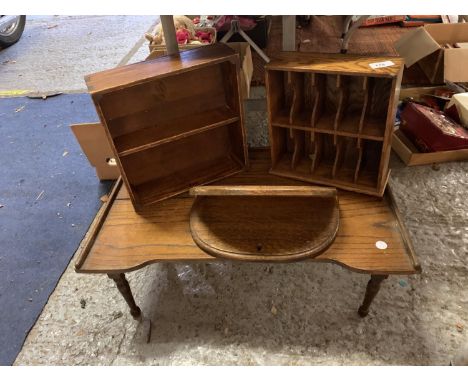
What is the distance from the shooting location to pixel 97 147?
2.00 meters

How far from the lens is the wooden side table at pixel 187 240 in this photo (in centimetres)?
114

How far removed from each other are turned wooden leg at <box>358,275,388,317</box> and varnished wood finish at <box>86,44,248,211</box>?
2.03 ft

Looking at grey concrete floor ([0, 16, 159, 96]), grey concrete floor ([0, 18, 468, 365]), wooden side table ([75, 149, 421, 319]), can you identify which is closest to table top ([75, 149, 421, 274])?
wooden side table ([75, 149, 421, 319])

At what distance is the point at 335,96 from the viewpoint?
A: 135 centimetres

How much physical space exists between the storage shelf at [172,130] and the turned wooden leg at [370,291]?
71 centimetres

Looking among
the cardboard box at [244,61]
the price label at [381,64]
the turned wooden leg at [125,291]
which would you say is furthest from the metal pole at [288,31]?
the turned wooden leg at [125,291]

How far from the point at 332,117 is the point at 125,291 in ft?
3.12

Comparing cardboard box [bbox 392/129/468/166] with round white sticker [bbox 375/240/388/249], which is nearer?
round white sticker [bbox 375/240/388/249]

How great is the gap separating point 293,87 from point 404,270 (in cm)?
67

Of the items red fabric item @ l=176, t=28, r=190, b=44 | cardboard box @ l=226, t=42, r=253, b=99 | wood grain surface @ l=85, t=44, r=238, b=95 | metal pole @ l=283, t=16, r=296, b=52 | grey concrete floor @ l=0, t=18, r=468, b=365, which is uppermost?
wood grain surface @ l=85, t=44, r=238, b=95

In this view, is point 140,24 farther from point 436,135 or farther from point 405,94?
point 436,135

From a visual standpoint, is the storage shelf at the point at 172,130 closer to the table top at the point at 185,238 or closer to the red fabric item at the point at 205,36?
the table top at the point at 185,238

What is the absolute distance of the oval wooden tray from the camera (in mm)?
1103

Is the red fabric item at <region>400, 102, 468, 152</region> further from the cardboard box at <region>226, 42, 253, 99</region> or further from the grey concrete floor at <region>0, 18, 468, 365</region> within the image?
the cardboard box at <region>226, 42, 253, 99</region>
